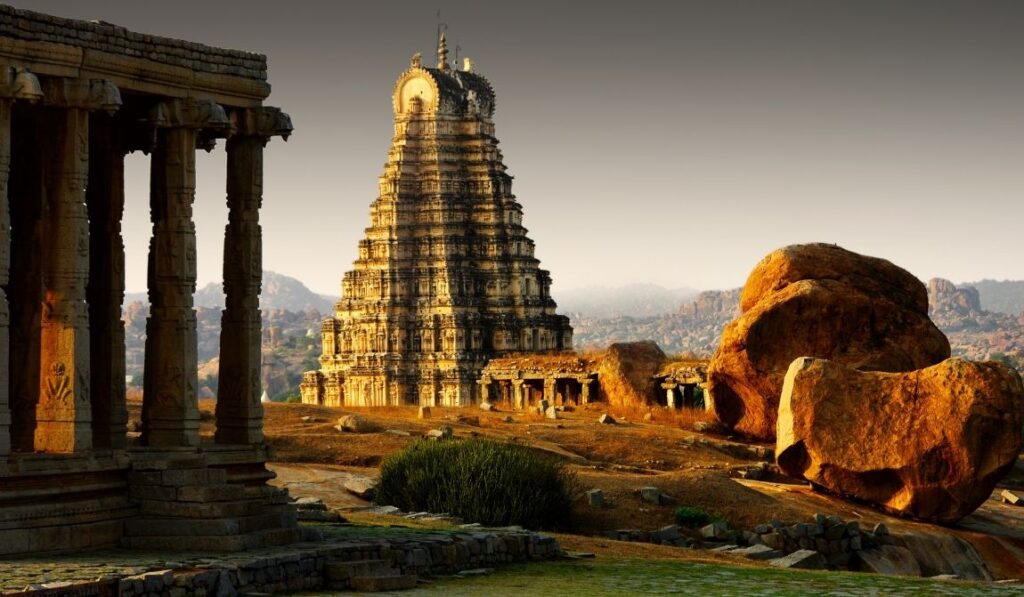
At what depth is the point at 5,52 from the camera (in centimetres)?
1900

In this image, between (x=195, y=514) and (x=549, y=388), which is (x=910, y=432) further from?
(x=549, y=388)

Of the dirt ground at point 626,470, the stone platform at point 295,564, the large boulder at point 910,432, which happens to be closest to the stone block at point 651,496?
the dirt ground at point 626,470

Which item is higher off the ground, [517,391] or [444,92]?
[444,92]

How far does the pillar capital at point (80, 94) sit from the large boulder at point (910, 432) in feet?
54.0

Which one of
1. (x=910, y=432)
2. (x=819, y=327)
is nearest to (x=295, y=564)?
(x=910, y=432)

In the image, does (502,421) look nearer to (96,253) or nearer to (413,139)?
(96,253)

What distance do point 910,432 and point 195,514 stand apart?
1586cm

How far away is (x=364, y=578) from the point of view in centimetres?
1881

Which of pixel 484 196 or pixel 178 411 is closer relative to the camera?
pixel 178 411

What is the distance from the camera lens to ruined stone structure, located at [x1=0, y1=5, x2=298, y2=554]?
19.2 meters

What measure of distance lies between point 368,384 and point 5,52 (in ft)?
226

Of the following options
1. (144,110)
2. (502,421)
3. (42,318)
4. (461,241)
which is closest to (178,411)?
(42,318)

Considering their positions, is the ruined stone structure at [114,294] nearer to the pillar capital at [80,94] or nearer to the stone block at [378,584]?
the pillar capital at [80,94]

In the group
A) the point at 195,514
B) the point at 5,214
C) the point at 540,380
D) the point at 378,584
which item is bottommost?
the point at 378,584
